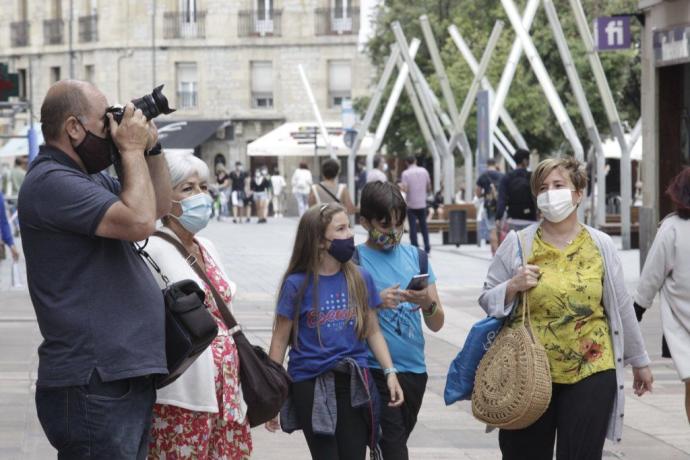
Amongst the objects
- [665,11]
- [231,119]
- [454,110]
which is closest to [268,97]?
[231,119]

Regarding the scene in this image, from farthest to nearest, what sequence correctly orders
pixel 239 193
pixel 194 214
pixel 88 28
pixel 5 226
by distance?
pixel 88 28 → pixel 239 193 → pixel 5 226 → pixel 194 214

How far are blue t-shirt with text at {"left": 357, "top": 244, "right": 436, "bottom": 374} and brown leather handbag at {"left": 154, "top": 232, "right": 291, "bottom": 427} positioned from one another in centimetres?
86

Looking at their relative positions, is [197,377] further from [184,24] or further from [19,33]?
[19,33]

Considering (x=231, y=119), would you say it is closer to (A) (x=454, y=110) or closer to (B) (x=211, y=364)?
(A) (x=454, y=110)

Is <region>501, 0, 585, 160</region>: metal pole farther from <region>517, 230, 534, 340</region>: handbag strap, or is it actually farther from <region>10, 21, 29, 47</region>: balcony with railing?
<region>10, 21, 29, 47</region>: balcony with railing

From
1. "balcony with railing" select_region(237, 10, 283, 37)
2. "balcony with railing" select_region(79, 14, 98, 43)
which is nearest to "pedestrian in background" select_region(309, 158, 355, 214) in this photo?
"balcony with railing" select_region(237, 10, 283, 37)

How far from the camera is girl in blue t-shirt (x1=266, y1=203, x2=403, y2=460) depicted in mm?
6176

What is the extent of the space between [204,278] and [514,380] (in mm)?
1266

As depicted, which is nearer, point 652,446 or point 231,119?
point 652,446

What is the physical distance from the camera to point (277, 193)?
53.9 m

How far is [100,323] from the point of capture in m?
4.68

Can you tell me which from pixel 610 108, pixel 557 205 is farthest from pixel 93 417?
pixel 610 108

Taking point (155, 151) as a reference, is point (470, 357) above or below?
below

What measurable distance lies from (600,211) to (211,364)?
2320 centimetres
